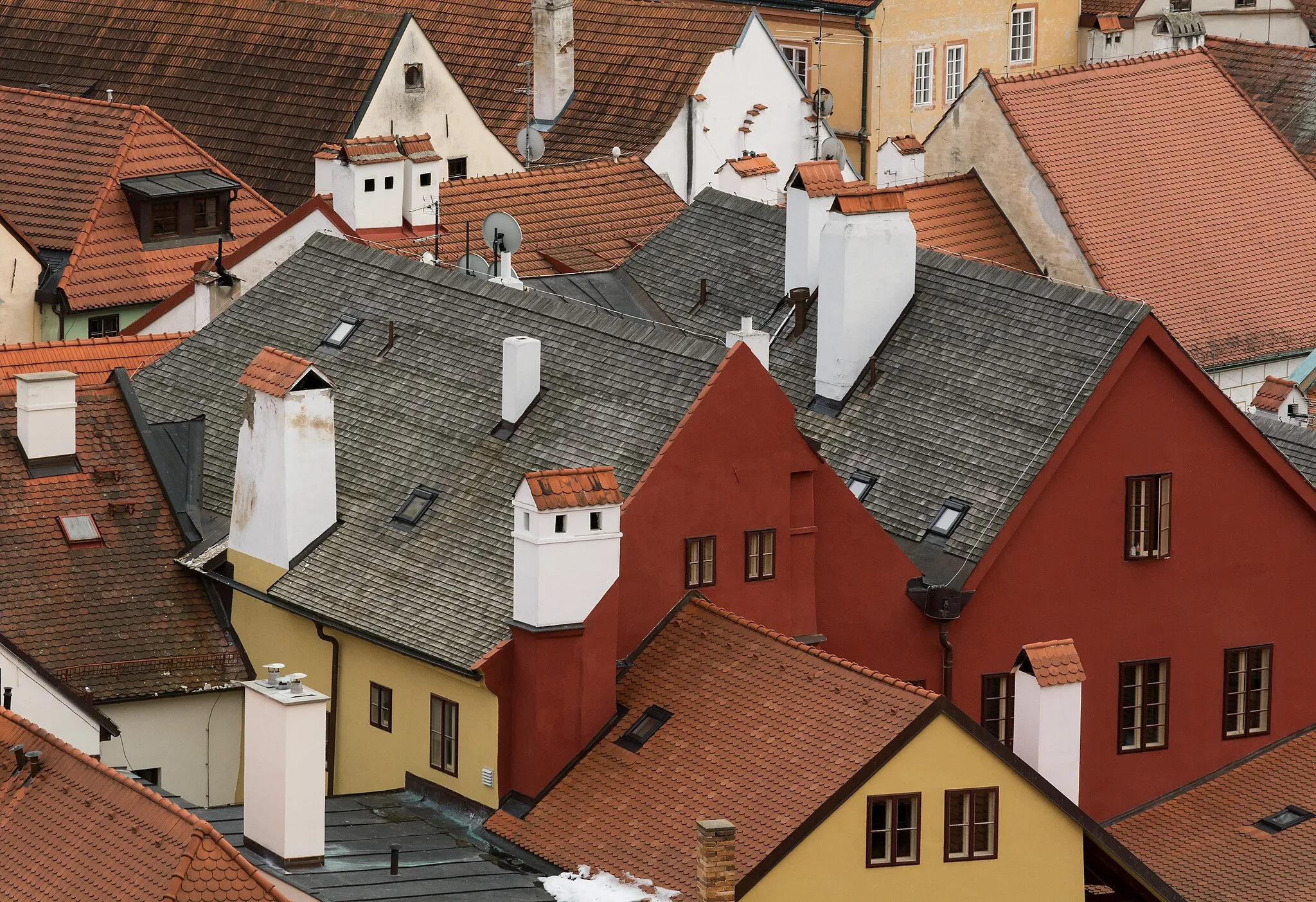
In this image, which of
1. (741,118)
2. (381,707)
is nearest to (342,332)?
(381,707)

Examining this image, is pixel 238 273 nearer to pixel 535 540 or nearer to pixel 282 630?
pixel 282 630

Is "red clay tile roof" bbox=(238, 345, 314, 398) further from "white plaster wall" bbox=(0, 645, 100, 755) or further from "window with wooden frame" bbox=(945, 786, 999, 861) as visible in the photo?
"window with wooden frame" bbox=(945, 786, 999, 861)

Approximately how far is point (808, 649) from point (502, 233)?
18746mm

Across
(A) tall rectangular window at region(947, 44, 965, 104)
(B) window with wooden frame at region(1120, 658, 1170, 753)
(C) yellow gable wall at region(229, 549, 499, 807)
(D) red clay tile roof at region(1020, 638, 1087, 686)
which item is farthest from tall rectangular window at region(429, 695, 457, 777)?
(A) tall rectangular window at region(947, 44, 965, 104)

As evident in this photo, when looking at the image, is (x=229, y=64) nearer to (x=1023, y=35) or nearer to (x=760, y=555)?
(x=1023, y=35)

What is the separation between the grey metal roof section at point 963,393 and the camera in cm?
5106

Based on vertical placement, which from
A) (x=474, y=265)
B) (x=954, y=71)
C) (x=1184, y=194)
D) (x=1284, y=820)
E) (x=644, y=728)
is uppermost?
(x=954, y=71)

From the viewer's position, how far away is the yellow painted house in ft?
138

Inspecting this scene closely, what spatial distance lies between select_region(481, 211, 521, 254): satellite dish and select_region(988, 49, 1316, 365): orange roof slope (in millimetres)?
13538

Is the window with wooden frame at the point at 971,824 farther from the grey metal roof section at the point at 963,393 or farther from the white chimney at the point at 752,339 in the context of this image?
the white chimney at the point at 752,339

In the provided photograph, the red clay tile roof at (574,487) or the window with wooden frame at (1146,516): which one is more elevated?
the red clay tile roof at (574,487)

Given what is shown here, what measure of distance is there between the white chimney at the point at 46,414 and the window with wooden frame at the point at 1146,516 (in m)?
16.5

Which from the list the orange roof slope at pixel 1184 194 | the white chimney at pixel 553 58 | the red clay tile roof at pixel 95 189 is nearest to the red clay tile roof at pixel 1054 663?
the orange roof slope at pixel 1184 194

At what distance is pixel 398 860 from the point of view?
43.8m
